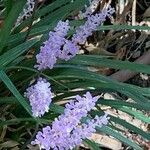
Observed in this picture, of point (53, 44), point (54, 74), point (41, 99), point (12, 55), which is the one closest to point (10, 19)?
point (12, 55)

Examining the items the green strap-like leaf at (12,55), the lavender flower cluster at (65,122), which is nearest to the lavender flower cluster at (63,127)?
the lavender flower cluster at (65,122)

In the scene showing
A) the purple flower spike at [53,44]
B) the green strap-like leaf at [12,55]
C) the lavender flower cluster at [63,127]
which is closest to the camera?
the lavender flower cluster at [63,127]

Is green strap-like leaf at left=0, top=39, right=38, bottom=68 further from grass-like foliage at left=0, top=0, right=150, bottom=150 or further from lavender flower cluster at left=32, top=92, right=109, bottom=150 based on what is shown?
lavender flower cluster at left=32, top=92, right=109, bottom=150

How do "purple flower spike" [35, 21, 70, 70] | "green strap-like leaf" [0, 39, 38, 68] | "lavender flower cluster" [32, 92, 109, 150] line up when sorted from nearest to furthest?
"lavender flower cluster" [32, 92, 109, 150], "purple flower spike" [35, 21, 70, 70], "green strap-like leaf" [0, 39, 38, 68]


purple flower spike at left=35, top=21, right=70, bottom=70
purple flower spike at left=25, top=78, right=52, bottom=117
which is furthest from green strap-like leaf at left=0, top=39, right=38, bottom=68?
purple flower spike at left=25, top=78, right=52, bottom=117

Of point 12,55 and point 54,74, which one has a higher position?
point 12,55

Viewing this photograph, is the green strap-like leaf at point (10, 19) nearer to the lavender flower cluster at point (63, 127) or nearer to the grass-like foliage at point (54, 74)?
the grass-like foliage at point (54, 74)

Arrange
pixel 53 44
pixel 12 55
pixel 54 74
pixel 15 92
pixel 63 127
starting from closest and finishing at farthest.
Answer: pixel 63 127, pixel 53 44, pixel 15 92, pixel 12 55, pixel 54 74

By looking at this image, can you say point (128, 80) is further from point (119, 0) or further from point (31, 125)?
point (31, 125)

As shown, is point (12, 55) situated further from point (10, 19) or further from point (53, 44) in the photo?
point (53, 44)

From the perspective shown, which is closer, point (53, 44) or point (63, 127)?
point (63, 127)

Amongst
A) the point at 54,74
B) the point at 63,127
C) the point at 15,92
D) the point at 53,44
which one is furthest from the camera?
the point at 54,74

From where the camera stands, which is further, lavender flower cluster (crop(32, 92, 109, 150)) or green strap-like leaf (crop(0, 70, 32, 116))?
green strap-like leaf (crop(0, 70, 32, 116))
